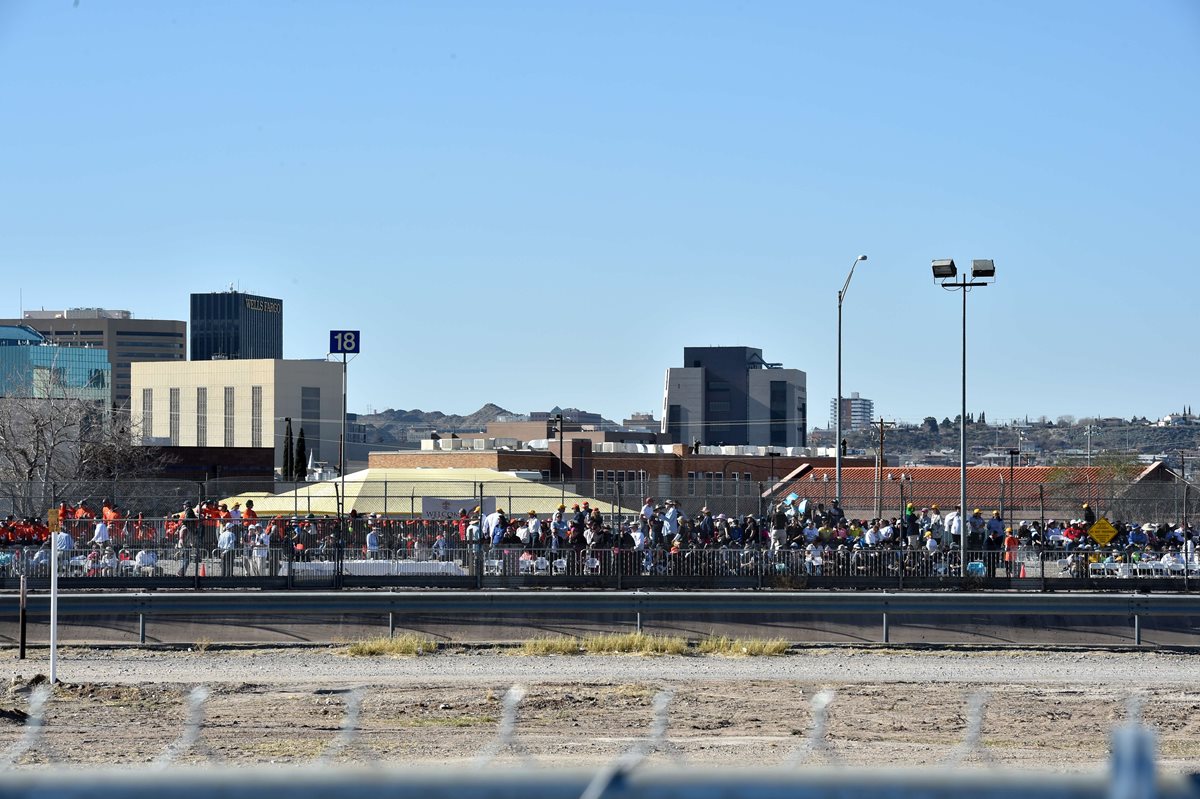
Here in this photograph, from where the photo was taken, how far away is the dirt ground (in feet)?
41.0

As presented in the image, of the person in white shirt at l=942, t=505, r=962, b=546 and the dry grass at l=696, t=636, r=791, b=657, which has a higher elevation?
the person in white shirt at l=942, t=505, r=962, b=546

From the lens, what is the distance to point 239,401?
146750mm

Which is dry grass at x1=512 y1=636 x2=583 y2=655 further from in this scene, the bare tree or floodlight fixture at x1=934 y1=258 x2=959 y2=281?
the bare tree

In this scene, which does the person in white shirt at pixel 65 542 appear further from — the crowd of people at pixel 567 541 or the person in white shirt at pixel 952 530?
the person in white shirt at pixel 952 530

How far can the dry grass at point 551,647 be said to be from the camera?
806 inches

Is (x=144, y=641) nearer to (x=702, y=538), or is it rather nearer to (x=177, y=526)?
(x=177, y=526)

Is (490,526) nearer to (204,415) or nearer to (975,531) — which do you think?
(975,531)

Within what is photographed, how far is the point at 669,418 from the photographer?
17362 centimetres

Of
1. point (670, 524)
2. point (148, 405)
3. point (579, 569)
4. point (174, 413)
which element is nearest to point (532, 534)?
point (579, 569)

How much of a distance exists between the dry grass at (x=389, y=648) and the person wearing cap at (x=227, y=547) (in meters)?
6.74

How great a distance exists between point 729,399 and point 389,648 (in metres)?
154

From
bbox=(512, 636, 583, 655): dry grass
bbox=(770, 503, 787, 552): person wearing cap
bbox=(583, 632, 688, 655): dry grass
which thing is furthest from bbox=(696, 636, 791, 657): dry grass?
bbox=(770, 503, 787, 552): person wearing cap

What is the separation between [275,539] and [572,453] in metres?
51.3

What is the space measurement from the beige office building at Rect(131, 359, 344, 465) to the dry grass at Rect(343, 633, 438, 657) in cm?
12392
